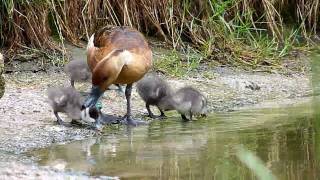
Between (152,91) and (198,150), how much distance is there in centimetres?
184

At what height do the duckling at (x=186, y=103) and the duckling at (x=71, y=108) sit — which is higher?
the duckling at (x=71, y=108)

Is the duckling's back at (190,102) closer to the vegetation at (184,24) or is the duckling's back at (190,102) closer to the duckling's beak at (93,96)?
the duckling's beak at (93,96)

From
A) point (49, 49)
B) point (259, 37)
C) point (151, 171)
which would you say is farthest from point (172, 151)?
point (259, 37)

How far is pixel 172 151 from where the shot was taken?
187 inches

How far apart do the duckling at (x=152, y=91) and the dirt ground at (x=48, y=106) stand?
0.58ft

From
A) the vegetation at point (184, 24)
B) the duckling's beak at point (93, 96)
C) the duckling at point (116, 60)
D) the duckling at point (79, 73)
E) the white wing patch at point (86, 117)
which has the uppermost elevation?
the duckling at point (116, 60)

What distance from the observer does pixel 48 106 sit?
6613 mm

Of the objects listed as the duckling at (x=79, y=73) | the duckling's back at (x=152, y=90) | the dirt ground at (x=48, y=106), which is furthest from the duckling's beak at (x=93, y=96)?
the duckling at (x=79, y=73)

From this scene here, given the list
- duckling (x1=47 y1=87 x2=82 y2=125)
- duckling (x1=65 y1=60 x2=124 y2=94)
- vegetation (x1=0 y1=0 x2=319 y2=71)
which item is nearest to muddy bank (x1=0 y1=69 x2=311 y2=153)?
duckling (x1=47 y1=87 x2=82 y2=125)

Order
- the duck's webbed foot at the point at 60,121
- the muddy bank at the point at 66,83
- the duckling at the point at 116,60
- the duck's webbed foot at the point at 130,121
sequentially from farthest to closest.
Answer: the duck's webbed foot at the point at 130,121, the duck's webbed foot at the point at 60,121, the duckling at the point at 116,60, the muddy bank at the point at 66,83

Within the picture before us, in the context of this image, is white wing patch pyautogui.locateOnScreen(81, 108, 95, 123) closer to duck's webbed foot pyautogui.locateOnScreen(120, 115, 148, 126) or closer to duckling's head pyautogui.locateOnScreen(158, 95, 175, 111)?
duck's webbed foot pyautogui.locateOnScreen(120, 115, 148, 126)

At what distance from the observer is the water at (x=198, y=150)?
4.02m

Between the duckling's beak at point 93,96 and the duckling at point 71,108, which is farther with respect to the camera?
the duckling at point 71,108

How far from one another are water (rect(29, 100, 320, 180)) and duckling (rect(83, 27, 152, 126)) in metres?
0.36
